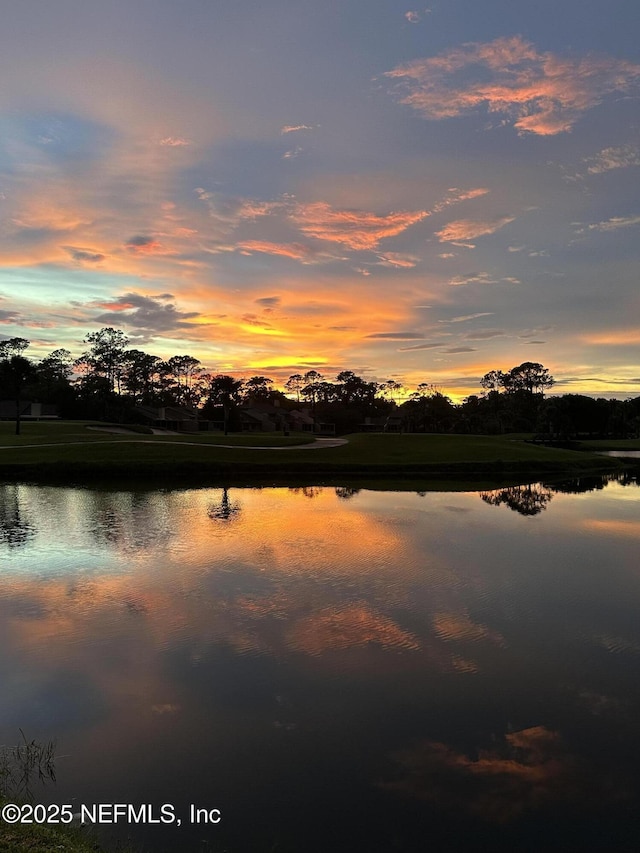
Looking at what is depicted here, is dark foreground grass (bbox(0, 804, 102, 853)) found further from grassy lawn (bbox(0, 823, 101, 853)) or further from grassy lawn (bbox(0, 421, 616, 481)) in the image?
grassy lawn (bbox(0, 421, 616, 481))

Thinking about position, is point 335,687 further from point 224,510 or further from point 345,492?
point 345,492

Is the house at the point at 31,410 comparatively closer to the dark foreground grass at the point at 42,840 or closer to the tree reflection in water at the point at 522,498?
the tree reflection in water at the point at 522,498

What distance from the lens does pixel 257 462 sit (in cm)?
5019

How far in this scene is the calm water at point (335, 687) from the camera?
749 cm

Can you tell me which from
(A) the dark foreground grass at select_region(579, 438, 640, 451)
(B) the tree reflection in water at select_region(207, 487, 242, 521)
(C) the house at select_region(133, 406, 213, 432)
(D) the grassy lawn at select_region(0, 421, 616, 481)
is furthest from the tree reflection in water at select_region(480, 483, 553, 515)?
(C) the house at select_region(133, 406, 213, 432)

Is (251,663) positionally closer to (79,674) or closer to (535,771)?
(79,674)

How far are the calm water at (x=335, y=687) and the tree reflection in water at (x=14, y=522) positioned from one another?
533 millimetres

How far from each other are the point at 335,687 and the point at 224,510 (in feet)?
66.2

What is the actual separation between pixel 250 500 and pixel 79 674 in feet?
75.5

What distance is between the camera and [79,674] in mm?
11117

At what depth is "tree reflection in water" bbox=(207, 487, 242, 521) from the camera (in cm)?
2789

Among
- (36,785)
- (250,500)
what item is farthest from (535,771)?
(250,500)

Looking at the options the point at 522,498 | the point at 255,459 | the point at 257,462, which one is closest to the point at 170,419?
the point at 255,459

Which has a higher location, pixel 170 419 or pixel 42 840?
pixel 170 419
